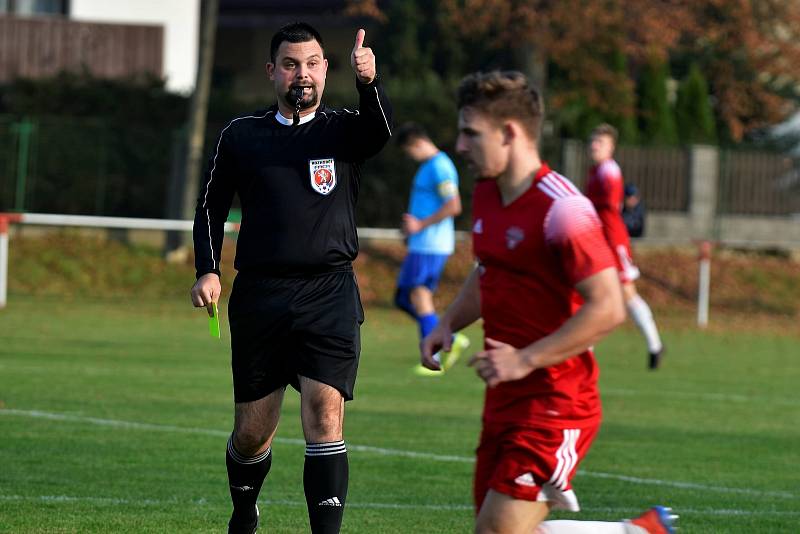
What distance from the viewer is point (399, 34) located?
39.2 metres

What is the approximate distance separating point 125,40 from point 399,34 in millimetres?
7242

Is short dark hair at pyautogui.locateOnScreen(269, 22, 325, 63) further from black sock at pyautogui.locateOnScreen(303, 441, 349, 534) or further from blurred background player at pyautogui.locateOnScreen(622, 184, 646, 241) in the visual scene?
blurred background player at pyautogui.locateOnScreen(622, 184, 646, 241)

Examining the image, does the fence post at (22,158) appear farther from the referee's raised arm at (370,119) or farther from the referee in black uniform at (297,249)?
the referee's raised arm at (370,119)

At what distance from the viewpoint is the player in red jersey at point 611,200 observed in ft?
54.0

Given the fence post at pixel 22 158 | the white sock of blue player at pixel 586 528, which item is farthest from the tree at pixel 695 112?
the white sock of blue player at pixel 586 528

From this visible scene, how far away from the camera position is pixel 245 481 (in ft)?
23.8

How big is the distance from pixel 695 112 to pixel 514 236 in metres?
33.5

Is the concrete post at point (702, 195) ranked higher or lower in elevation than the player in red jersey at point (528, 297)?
lower

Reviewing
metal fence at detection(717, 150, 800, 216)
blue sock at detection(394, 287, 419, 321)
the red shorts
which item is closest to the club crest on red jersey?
the red shorts

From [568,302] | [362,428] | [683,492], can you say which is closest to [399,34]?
[362,428]

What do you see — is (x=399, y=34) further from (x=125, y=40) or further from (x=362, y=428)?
(x=362, y=428)

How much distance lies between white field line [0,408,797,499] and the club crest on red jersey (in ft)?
14.7

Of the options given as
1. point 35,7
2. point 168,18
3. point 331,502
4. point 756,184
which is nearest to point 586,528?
point 331,502

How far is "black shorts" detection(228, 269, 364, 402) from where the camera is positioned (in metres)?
6.99
